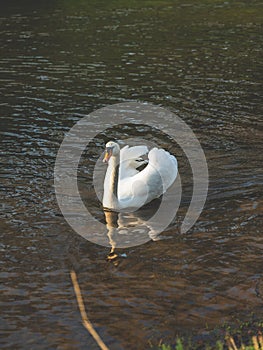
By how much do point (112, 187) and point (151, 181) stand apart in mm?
671

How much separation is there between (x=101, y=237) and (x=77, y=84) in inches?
350

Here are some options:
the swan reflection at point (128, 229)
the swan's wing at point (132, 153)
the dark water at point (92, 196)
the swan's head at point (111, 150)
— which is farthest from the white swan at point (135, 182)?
the dark water at point (92, 196)

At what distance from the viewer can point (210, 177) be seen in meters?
11.7

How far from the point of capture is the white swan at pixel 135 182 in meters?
10.7

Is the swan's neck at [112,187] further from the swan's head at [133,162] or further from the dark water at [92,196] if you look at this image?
the swan's head at [133,162]

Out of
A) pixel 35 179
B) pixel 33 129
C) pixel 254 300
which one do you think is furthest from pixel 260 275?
pixel 33 129

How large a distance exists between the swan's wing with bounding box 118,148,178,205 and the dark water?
45 cm

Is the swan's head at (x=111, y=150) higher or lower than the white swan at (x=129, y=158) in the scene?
higher

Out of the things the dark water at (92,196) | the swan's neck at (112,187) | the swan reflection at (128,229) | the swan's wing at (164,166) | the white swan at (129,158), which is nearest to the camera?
the dark water at (92,196)

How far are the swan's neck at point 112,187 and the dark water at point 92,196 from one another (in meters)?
0.54

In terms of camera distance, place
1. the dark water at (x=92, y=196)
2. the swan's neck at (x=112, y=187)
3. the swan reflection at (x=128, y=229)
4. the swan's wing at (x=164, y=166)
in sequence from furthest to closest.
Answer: the swan's wing at (x=164, y=166) → the swan's neck at (x=112, y=187) → the swan reflection at (x=128, y=229) → the dark water at (x=92, y=196)

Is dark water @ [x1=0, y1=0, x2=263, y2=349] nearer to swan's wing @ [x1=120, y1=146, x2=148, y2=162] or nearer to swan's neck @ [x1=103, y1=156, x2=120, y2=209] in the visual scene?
swan's neck @ [x1=103, y1=156, x2=120, y2=209]

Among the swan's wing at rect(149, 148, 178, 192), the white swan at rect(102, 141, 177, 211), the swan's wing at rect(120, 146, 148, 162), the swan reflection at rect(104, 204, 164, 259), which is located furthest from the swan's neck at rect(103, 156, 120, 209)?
the swan's wing at rect(120, 146, 148, 162)

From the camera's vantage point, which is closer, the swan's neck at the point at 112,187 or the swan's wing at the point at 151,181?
the swan's neck at the point at 112,187
